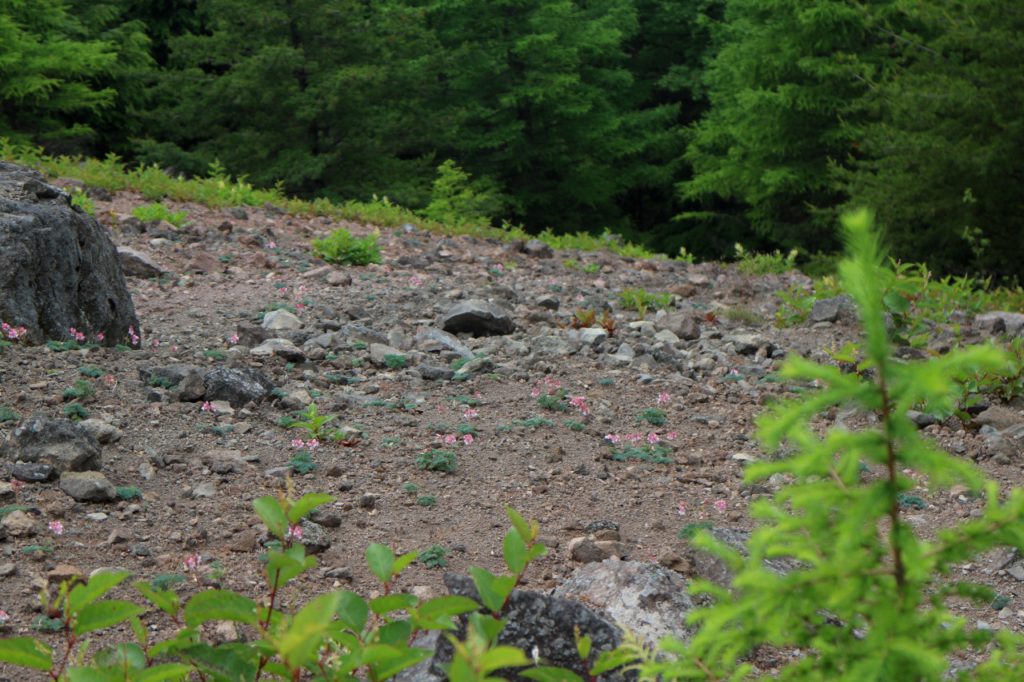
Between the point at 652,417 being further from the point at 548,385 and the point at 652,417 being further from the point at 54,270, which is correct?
the point at 54,270

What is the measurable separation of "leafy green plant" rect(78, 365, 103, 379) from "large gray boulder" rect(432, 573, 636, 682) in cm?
240

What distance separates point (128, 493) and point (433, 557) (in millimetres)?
1053

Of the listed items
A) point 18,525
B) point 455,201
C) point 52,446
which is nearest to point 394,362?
point 52,446

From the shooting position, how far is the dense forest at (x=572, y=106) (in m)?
11.0

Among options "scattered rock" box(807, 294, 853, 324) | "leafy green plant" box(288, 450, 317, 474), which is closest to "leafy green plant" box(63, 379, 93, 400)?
"leafy green plant" box(288, 450, 317, 474)

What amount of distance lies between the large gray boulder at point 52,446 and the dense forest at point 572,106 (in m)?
10.5

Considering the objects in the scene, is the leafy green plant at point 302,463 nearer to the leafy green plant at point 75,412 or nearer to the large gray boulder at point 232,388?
the large gray boulder at point 232,388

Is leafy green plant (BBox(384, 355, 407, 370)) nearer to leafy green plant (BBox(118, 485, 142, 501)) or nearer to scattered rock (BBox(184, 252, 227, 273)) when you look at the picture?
leafy green plant (BBox(118, 485, 142, 501))

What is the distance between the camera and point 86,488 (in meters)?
2.51

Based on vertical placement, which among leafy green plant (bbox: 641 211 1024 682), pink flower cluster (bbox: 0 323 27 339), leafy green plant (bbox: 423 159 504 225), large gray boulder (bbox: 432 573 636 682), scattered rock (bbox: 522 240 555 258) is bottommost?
leafy green plant (bbox: 423 159 504 225)

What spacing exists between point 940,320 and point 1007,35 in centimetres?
Answer: 673

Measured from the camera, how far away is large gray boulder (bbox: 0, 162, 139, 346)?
353cm

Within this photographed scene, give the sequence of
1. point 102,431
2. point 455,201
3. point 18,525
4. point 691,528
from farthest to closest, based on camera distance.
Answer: point 455,201
point 102,431
point 691,528
point 18,525

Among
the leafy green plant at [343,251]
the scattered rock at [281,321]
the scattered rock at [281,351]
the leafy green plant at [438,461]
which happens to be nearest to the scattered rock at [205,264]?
the leafy green plant at [343,251]
